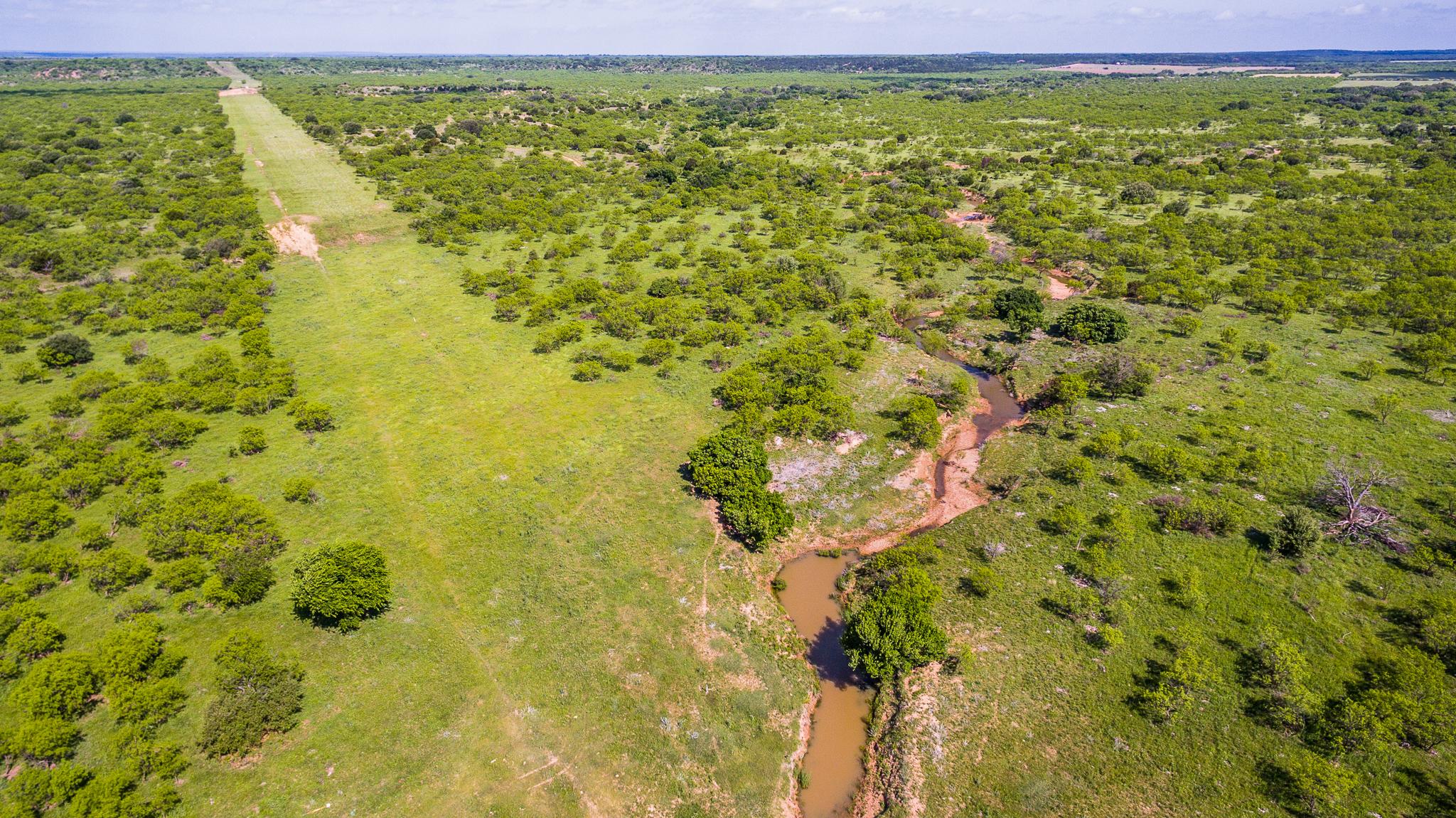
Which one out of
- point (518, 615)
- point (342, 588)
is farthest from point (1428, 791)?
point (342, 588)

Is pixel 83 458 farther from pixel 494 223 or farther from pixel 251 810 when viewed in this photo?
pixel 494 223

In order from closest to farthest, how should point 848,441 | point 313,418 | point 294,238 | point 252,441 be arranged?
point 252,441 → point 313,418 → point 848,441 → point 294,238

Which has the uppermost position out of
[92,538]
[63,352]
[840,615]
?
[63,352]

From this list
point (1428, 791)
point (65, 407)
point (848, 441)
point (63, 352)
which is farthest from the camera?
point (63, 352)

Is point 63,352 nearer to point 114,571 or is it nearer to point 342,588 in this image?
point 114,571

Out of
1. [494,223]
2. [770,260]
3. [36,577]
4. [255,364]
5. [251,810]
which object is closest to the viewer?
[251,810]

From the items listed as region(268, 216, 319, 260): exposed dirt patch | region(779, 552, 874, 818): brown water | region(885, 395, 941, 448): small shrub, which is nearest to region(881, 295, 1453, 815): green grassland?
region(779, 552, 874, 818): brown water

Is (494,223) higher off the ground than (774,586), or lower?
higher

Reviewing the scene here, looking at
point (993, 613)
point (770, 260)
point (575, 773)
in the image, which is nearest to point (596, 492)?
point (575, 773)
